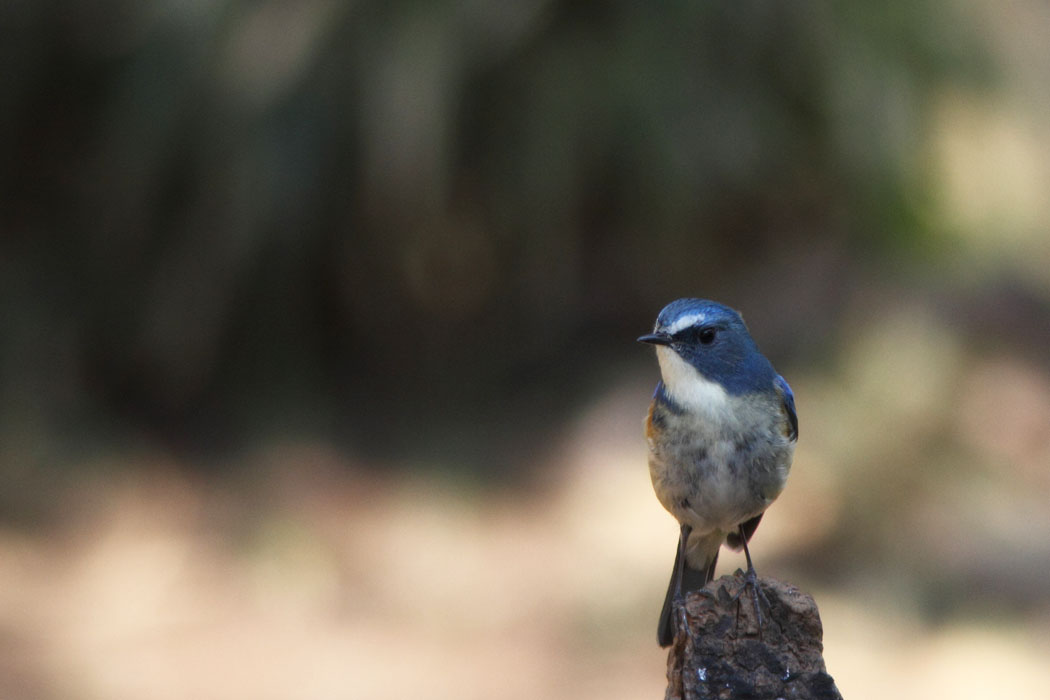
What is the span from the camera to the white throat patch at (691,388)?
332cm

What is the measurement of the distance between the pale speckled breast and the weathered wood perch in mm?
791

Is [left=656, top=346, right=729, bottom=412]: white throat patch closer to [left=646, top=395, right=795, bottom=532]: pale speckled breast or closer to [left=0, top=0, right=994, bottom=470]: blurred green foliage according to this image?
[left=646, top=395, right=795, bottom=532]: pale speckled breast

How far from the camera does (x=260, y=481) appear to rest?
8305 millimetres

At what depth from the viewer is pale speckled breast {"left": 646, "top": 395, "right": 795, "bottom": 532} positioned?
10.7ft

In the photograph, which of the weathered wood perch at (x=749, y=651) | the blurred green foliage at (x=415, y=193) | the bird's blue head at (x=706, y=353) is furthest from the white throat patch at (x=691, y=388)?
the blurred green foliage at (x=415, y=193)

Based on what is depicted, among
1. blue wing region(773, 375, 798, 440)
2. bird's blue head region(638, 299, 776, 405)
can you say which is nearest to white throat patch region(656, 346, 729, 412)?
bird's blue head region(638, 299, 776, 405)

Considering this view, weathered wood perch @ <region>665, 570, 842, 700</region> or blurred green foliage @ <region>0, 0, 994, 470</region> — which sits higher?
blurred green foliage @ <region>0, 0, 994, 470</region>

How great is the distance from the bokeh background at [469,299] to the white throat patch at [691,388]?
12.6ft

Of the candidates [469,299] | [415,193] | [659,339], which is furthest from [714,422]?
[469,299]

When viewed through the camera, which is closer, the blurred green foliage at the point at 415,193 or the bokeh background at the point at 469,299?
the bokeh background at the point at 469,299

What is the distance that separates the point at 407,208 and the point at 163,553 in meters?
2.80

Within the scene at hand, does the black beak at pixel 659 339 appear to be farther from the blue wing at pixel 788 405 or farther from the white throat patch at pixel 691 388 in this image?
the blue wing at pixel 788 405

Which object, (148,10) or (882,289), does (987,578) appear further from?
(148,10)

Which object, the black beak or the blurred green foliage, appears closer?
Answer: the black beak
